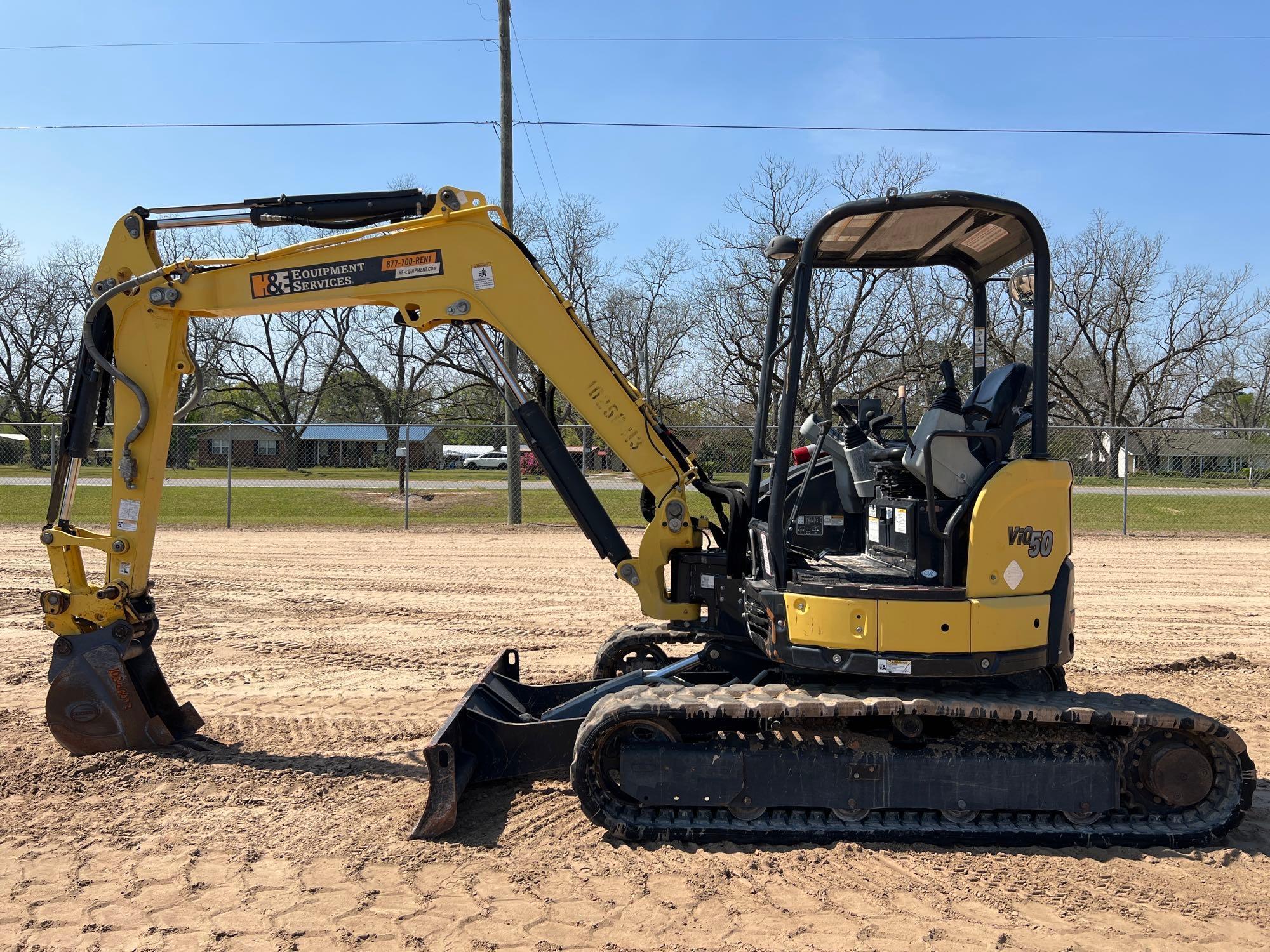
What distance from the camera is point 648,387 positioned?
172 ft

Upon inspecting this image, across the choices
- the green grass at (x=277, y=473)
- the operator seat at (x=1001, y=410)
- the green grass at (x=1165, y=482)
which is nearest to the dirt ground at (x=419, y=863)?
the operator seat at (x=1001, y=410)

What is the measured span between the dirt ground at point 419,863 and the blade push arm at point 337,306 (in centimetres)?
121

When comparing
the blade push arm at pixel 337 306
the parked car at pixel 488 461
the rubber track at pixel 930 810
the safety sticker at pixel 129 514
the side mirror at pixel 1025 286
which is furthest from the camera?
the parked car at pixel 488 461

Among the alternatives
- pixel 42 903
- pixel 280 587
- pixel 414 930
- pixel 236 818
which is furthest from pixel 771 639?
pixel 280 587

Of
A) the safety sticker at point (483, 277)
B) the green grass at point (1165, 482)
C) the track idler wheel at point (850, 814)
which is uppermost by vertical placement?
the safety sticker at point (483, 277)

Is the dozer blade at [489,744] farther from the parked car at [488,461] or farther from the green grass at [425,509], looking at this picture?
the parked car at [488,461]

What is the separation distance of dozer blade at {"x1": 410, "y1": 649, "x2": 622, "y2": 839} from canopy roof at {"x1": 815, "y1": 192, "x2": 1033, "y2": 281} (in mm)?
2801

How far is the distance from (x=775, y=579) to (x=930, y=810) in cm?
130

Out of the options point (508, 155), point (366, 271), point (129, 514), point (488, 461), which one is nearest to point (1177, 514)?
point (508, 155)

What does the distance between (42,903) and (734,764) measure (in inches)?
116

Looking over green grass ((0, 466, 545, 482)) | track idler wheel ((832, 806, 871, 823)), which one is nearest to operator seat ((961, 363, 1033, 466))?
track idler wheel ((832, 806, 871, 823))

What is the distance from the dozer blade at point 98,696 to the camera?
16.9ft

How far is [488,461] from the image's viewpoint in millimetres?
57219

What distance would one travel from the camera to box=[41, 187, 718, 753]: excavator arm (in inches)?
205
